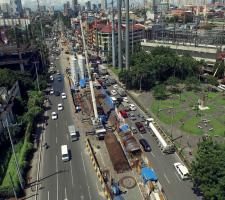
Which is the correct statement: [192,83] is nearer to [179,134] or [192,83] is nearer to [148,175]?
[179,134]

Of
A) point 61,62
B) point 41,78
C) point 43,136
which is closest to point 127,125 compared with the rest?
point 43,136

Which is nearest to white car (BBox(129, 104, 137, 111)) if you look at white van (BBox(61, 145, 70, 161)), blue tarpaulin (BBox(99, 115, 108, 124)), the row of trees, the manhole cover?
blue tarpaulin (BBox(99, 115, 108, 124))

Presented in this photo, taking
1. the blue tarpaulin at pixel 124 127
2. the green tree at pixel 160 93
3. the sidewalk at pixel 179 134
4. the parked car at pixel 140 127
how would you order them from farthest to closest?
the green tree at pixel 160 93, the parked car at pixel 140 127, the blue tarpaulin at pixel 124 127, the sidewalk at pixel 179 134

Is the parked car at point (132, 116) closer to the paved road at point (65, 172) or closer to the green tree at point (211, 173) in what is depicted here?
the paved road at point (65, 172)

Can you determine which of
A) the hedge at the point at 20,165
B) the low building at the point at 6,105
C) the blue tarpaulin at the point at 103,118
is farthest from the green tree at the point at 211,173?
the low building at the point at 6,105

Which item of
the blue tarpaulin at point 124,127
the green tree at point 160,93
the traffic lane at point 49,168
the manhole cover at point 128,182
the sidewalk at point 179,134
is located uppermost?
the green tree at point 160,93
